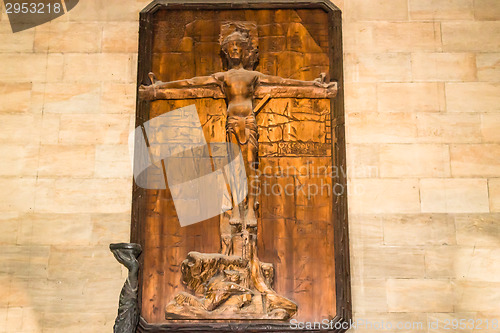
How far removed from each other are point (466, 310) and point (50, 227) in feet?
14.3

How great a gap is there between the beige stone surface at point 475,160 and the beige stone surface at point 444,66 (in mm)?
785

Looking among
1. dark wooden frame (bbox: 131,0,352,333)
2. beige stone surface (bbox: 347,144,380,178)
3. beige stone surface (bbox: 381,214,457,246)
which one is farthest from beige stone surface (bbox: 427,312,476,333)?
beige stone surface (bbox: 347,144,380,178)

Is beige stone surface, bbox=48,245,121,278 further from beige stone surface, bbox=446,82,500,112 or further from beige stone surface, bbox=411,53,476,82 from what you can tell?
beige stone surface, bbox=446,82,500,112

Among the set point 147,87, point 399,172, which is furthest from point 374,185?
point 147,87

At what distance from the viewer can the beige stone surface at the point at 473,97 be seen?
6320mm

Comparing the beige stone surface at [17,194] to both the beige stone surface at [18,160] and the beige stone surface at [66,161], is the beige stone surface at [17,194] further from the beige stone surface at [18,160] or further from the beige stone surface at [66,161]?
the beige stone surface at [66,161]

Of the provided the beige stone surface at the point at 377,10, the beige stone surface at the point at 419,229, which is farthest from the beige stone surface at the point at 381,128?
the beige stone surface at the point at 377,10

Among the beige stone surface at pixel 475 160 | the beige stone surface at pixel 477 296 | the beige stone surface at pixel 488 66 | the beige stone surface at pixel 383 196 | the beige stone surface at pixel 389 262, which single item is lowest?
the beige stone surface at pixel 477 296

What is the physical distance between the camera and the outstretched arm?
627 centimetres

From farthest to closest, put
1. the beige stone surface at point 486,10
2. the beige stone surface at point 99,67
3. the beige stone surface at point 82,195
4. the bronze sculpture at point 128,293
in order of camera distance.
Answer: the beige stone surface at point 486,10 → the beige stone surface at point 99,67 → the beige stone surface at point 82,195 → the bronze sculpture at point 128,293

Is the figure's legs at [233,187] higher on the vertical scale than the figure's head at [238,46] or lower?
lower

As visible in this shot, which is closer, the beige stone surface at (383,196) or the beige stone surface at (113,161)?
the beige stone surface at (383,196)

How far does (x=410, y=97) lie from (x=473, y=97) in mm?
689

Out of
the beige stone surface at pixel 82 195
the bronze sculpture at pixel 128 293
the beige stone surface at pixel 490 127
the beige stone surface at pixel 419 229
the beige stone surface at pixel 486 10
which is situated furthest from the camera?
the beige stone surface at pixel 486 10
